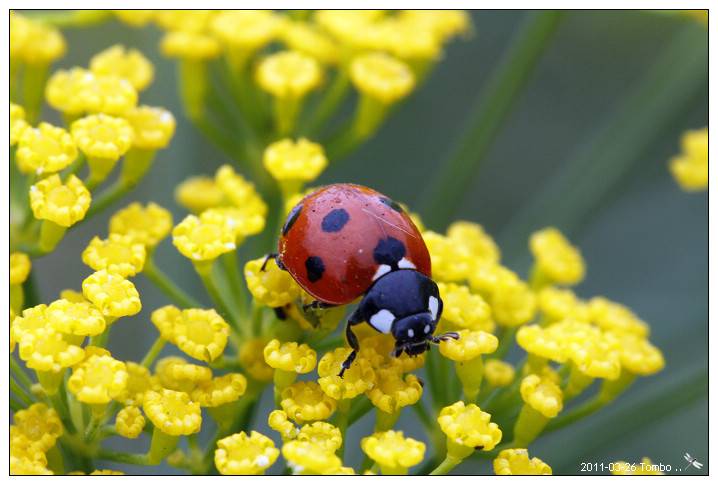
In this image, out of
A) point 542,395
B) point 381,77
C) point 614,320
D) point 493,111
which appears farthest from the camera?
point 493,111

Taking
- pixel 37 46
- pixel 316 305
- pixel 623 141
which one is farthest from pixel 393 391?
pixel 623 141

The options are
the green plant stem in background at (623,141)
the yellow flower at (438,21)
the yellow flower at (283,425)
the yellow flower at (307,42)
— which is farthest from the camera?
the green plant stem in background at (623,141)

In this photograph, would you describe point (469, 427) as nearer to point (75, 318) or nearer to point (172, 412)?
point (172, 412)

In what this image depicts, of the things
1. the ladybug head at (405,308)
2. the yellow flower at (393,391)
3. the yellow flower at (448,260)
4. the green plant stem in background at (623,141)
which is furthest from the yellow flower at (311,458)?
the green plant stem in background at (623,141)

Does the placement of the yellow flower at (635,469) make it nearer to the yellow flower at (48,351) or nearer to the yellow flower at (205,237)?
the yellow flower at (205,237)

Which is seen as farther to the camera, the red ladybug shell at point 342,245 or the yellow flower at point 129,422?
the red ladybug shell at point 342,245

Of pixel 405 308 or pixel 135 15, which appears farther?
pixel 135 15

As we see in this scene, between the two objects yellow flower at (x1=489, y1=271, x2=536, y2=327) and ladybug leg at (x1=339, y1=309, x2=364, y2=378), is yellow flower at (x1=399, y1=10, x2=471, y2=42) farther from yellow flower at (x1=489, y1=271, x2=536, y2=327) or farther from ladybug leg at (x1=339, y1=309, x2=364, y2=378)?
ladybug leg at (x1=339, y1=309, x2=364, y2=378)
